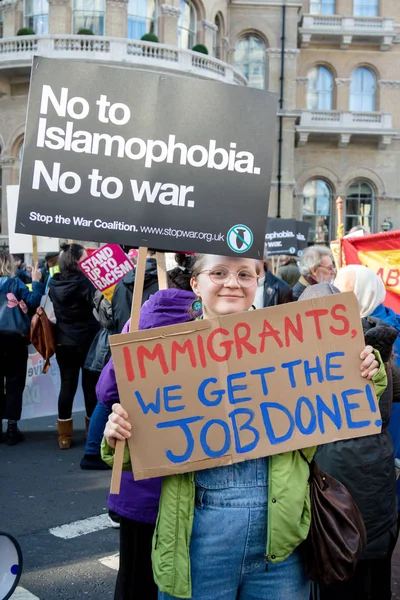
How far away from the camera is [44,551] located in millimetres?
3861

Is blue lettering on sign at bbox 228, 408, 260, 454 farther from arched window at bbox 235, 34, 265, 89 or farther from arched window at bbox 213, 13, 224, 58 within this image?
arched window at bbox 235, 34, 265, 89

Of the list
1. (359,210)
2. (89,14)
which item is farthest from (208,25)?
(359,210)

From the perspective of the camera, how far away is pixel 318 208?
26438mm

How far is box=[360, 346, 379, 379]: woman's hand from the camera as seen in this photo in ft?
6.60

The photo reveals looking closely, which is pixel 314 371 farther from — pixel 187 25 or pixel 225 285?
pixel 187 25

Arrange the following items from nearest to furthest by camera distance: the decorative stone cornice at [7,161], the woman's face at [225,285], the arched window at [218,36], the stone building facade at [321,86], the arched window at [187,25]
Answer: the woman's face at [225,285] < the decorative stone cornice at [7,161] < the arched window at [187,25] < the arched window at [218,36] < the stone building facade at [321,86]

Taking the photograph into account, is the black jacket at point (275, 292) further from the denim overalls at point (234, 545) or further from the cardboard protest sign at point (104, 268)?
the denim overalls at point (234, 545)

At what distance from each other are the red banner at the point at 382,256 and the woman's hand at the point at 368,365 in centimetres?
316

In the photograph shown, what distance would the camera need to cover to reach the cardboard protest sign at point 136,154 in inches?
83.7

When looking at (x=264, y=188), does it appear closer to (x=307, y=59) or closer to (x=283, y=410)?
(x=283, y=410)

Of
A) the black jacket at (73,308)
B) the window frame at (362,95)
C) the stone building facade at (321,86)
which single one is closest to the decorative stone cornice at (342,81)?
the stone building facade at (321,86)

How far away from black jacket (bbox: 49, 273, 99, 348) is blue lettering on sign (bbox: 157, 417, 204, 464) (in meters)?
4.15

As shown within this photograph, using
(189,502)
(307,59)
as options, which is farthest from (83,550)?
(307,59)

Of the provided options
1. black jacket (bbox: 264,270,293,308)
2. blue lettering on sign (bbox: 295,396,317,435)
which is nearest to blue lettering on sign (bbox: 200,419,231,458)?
blue lettering on sign (bbox: 295,396,317,435)
